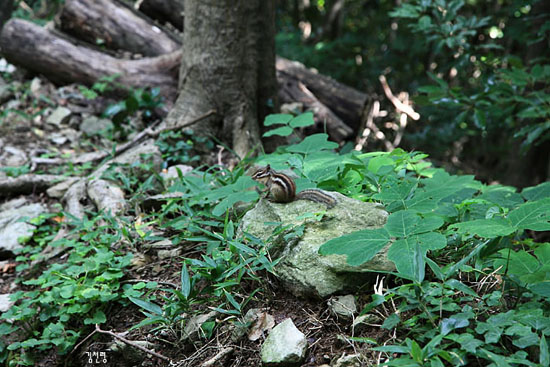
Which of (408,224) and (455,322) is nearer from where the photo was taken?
(455,322)

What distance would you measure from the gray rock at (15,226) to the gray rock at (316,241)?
1.81 meters

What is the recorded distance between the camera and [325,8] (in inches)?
470

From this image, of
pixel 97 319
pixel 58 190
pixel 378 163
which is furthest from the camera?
pixel 58 190

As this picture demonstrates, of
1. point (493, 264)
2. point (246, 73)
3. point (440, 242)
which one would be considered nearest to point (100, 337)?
point (440, 242)

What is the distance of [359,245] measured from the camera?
168 cm

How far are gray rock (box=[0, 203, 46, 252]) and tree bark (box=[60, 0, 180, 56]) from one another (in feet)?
8.87

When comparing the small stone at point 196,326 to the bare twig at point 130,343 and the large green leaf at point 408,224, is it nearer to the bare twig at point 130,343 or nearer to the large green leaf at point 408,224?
the bare twig at point 130,343

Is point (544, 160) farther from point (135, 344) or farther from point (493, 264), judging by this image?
point (135, 344)

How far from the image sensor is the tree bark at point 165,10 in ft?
19.5

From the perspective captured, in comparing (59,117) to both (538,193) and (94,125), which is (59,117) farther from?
(538,193)

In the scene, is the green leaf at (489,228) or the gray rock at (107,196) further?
the gray rock at (107,196)

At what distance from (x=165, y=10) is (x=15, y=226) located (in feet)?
12.5

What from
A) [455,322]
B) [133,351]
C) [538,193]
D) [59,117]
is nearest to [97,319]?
[133,351]

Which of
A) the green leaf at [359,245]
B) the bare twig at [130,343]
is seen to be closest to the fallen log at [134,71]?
the bare twig at [130,343]
